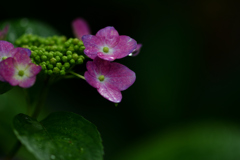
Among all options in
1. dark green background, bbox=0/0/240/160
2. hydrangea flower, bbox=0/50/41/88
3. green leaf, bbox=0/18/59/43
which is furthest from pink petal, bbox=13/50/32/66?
dark green background, bbox=0/0/240/160

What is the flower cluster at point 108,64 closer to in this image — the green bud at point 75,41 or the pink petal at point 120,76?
the pink petal at point 120,76

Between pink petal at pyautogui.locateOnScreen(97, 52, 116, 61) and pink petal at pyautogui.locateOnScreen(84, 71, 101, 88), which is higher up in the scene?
pink petal at pyautogui.locateOnScreen(97, 52, 116, 61)

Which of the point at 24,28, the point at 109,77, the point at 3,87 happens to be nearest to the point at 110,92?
the point at 109,77

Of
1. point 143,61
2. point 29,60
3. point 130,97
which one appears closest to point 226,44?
point 143,61

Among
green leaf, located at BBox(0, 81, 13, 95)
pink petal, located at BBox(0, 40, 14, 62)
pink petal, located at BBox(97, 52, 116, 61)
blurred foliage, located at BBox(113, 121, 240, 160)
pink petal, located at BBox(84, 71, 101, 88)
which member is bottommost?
blurred foliage, located at BBox(113, 121, 240, 160)

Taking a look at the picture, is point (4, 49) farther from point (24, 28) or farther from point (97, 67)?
point (24, 28)

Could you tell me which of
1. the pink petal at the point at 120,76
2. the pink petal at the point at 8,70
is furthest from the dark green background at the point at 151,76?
the pink petal at the point at 8,70

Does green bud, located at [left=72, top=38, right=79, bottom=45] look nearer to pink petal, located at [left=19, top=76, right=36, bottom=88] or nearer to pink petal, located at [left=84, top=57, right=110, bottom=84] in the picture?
pink petal, located at [left=84, top=57, right=110, bottom=84]
